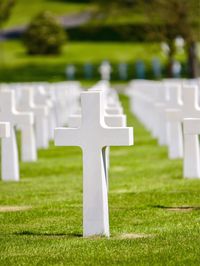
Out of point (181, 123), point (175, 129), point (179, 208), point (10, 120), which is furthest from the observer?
point (181, 123)

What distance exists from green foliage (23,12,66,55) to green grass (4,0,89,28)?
1956 cm

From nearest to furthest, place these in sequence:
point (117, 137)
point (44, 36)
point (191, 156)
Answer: point (117, 137) → point (191, 156) → point (44, 36)

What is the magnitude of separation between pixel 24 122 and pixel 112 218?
444 centimetres

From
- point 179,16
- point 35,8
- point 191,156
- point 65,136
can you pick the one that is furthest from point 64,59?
point 65,136

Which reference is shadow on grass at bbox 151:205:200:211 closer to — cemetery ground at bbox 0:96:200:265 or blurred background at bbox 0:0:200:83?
cemetery ground at bbox 0:96:200:265

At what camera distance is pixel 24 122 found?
49.3 feet

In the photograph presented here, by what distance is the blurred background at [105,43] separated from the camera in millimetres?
57531

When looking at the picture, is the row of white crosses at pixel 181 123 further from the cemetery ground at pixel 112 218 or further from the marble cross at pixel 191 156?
the cemetery ground at pixel 112 218

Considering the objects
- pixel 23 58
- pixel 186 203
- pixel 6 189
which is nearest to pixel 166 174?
pixel 6 189

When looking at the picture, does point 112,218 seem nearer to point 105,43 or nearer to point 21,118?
point 21,118

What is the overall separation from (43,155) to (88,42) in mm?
70035

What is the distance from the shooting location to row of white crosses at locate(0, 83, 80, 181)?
48.8 ft

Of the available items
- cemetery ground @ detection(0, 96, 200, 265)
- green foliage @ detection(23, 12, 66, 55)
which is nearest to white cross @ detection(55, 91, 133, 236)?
cemetery ground @ detection(0, 96, 200, 265)

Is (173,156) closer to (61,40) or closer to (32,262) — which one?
(32,262)
